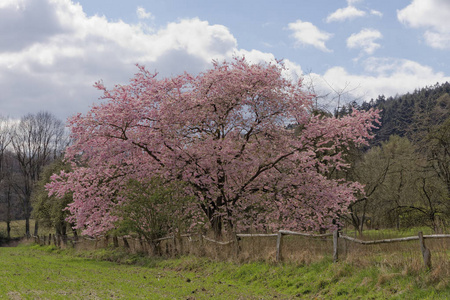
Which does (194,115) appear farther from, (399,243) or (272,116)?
(399,243)

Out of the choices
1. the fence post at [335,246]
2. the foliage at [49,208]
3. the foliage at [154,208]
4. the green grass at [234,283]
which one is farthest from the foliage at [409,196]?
the foliage at [49,208]

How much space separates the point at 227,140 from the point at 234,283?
781cm

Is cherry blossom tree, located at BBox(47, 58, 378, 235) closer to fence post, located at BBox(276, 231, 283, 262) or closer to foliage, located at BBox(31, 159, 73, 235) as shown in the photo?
fence post, located at BBox(276, 231, 283, 262)

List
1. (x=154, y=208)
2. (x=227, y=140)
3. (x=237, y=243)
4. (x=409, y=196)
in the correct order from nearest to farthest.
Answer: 1. (x=237, y=243)
2. (x=227, y=140)
3. (x=154, y=208)
4. (x=409, y=196)

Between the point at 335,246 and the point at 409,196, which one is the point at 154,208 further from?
the point at 409,196

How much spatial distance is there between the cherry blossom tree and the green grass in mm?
4522

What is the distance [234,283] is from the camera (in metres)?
13.3

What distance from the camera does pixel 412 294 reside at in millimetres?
8852

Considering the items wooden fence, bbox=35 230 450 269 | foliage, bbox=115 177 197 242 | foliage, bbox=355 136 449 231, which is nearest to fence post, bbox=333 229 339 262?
wooden fence, bbox=35 230 450 269

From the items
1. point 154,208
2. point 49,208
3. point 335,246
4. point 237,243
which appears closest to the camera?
point 335,246

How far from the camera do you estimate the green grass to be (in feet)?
31.1

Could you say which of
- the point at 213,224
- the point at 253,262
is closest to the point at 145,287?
the point at 253,262

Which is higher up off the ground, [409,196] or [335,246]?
[409,196]

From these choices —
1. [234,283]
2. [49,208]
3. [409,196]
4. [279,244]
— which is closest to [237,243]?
[279,244]
